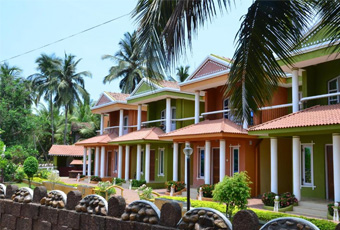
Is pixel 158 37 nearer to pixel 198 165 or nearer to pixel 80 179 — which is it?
pixel 198 165

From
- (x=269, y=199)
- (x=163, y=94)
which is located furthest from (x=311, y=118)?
(x=163, y=94)

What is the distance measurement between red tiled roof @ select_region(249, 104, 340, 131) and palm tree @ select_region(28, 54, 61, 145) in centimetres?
3590

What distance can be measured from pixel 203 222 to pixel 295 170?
10.9 m

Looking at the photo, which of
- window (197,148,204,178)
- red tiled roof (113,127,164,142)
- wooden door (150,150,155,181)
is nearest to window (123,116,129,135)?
red tiled roof (113,127,164,142)

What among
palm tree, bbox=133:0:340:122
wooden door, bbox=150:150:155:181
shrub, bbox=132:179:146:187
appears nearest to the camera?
palm tree, bbox=133:0:340:122

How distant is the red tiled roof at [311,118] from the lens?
12.7 metres

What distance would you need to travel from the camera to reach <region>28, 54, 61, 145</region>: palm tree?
46.1m

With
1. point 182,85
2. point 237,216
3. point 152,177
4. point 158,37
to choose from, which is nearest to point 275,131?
point 182,85

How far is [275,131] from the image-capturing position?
46.4ft

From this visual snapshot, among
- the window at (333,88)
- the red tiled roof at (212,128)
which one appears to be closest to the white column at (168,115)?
the red tiled roof at (212,128)

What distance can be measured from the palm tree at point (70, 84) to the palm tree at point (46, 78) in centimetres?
65

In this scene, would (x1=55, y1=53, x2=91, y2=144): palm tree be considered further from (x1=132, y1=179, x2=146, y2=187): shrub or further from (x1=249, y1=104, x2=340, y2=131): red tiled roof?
(x1=249, y1=104, x2=340, y2=131): red tiled roof

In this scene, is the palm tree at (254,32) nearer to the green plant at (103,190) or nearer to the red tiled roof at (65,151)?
the green plant at (103,190)

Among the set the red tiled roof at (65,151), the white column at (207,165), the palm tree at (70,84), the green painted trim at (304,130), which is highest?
the palm tree at (70,84)
